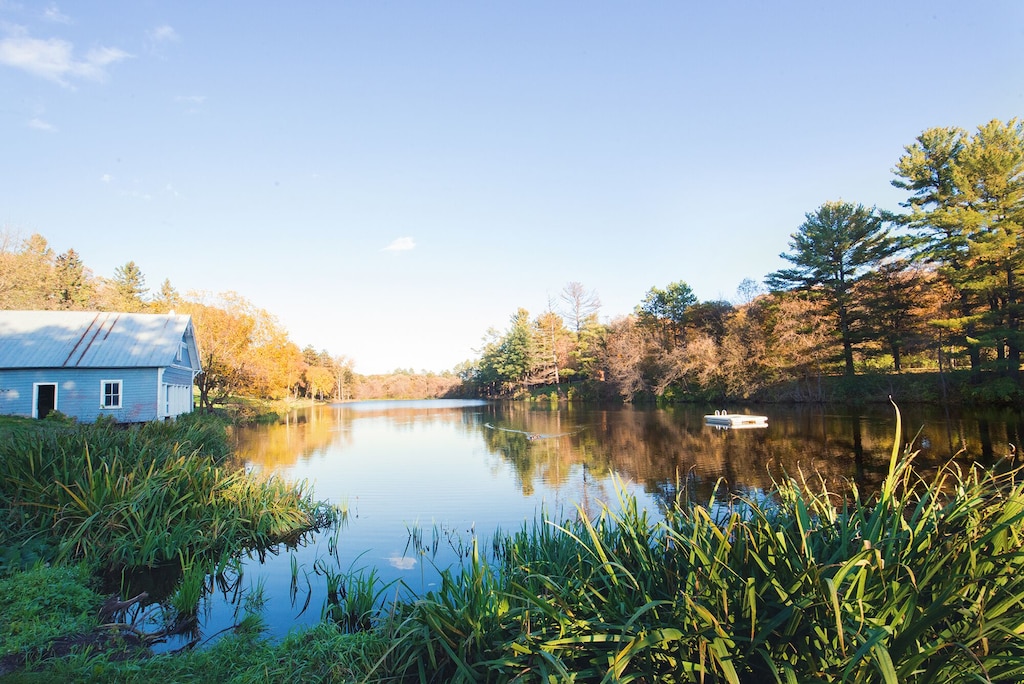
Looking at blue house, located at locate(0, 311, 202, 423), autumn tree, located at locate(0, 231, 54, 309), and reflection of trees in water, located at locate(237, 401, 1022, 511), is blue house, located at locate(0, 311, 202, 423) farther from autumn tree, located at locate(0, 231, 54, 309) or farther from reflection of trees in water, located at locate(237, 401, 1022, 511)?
autumn tree, located at locate(0, 231, 54, 309)

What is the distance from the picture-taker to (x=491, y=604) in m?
3.49

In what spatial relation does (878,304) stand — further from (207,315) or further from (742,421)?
(207,315)

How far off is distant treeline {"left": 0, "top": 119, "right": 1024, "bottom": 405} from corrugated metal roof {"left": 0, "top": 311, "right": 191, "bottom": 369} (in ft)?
34.4

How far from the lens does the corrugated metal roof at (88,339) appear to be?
1870 cm

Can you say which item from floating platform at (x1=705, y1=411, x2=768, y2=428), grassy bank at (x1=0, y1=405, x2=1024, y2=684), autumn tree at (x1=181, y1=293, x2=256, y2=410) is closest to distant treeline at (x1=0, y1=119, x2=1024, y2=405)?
autumn tree at (x1=181, y1=293, x2=256, y2=410)

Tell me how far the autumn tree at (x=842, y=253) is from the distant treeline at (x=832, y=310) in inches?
3.0

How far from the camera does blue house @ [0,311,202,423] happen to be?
60.1 ft

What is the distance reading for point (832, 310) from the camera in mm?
29891

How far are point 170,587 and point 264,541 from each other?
1.73 metres

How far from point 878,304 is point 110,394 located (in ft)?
115

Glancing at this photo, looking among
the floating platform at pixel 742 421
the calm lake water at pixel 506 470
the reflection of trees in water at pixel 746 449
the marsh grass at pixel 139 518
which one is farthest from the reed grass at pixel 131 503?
the floating platform at pixel 742 421

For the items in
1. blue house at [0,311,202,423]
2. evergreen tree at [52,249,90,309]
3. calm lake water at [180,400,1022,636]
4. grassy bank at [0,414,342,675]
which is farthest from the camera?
evergreen tree at [52,249,90,309]

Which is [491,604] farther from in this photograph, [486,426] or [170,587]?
[486,426]

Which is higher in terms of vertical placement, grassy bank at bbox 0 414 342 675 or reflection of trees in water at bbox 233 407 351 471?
grassy bank at bbox 0 414 342 675
